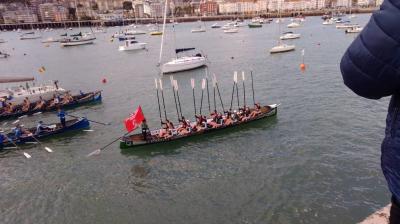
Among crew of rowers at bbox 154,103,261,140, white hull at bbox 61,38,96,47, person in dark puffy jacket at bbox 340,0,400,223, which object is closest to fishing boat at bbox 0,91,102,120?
crew of rowers at bbox 154,103,261,140

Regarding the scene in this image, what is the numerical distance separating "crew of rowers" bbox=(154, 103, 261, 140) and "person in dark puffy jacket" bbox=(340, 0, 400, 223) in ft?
76.2

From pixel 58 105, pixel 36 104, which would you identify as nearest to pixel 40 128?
pixel 58 105

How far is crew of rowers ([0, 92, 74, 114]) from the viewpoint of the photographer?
3644 centimetres

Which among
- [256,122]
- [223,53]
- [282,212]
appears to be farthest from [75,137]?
[223,53]

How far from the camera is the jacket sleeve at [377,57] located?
104 inches

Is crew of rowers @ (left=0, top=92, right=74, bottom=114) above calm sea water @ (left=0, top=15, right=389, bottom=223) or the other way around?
above

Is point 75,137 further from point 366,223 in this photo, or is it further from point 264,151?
point 366,223

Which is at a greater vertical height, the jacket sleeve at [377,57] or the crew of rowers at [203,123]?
the jacket sleeve at [377,57]

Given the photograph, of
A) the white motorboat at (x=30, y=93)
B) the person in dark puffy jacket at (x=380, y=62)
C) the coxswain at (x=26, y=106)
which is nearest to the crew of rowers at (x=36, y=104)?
the coxswain at (x=26, y=106)

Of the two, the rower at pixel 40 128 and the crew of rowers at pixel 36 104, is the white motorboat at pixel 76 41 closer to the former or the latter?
the crew of rowers at pixel 36 104

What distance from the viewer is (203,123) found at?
1075 inches

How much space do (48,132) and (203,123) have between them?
12.7m

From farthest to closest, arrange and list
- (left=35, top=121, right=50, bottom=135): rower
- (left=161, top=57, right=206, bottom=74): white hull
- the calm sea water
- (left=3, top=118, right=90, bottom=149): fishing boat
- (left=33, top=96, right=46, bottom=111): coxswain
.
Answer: (left=161, top=57, right=206, bottom=74): white hull, (left=33, top=96, right=46, bottom=111): coxswain, (left=35, top=121, right=50, bottom=135): rower, (left=3, top=118, right=90, bottom=149): fishing boat, the calm sea water

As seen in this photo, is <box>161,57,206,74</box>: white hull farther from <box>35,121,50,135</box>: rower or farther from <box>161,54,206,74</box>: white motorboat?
<box>35,121,50,135</box>: rower
